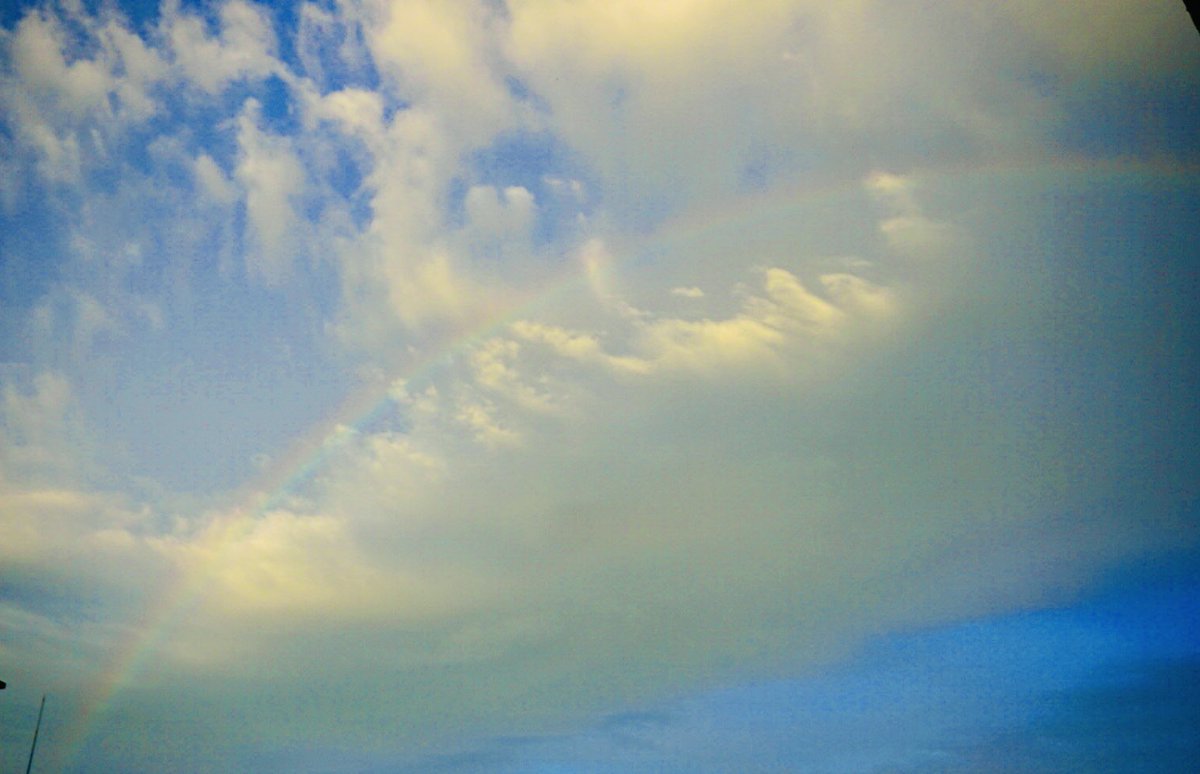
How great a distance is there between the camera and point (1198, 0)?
2214 centimetres

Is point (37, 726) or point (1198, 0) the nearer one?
point (1198, 0)

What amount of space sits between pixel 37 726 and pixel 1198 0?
10079cm

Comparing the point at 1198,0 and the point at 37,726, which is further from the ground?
the point at 1198,0

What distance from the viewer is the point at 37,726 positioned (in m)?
71.5
